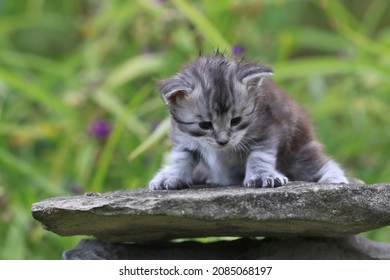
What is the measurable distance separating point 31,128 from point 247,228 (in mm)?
4271

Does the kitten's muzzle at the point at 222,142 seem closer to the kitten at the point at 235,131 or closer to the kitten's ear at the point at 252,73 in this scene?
the kitten at the point at 235,131

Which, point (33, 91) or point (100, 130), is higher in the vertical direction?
point (33, 91)

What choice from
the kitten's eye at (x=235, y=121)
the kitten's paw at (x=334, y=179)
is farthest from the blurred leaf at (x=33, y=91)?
the kitten's paw at (x=334, y=179)

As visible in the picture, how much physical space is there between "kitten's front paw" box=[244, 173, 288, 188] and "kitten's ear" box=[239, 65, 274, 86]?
556 mm

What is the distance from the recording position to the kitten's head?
494cm

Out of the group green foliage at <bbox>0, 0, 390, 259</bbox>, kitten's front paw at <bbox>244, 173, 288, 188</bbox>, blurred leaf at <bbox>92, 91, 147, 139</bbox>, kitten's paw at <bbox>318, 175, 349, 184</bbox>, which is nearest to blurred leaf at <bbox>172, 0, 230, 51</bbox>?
green foliage at <bbox>0, 0, 390, 259</bbox>

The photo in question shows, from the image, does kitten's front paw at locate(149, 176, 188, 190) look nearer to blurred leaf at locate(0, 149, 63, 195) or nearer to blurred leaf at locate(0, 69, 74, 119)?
blurred leaf at locate(0, 149, 63, 195)

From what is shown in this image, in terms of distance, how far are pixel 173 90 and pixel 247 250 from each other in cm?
116

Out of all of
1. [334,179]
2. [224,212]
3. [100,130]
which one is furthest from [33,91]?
[224,212]

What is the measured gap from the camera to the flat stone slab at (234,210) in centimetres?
452

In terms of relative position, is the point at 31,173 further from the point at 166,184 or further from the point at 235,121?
the point at 235,121

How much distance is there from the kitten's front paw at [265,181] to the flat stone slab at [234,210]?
84mm

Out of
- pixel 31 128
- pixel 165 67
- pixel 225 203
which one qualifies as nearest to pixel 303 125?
pixel 225 203

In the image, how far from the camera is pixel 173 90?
16.4 feet
